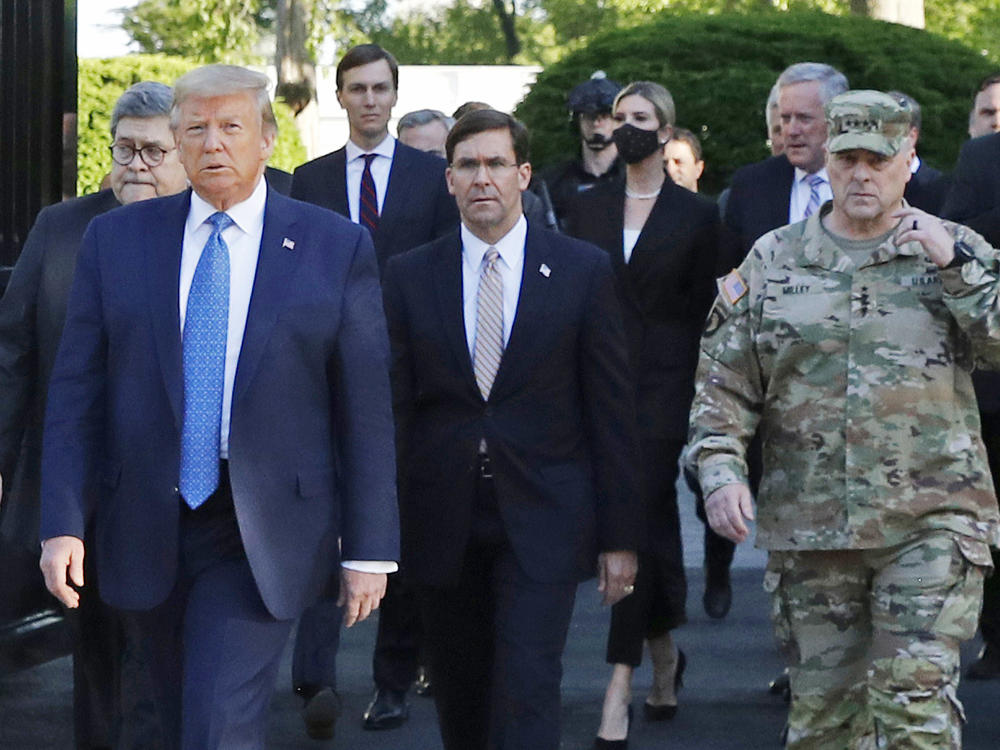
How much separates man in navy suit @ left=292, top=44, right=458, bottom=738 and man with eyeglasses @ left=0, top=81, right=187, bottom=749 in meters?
0.99

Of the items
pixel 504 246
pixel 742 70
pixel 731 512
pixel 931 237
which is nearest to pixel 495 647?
pixel 731 512

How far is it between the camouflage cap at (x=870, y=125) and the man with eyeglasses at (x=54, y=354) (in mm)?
1912

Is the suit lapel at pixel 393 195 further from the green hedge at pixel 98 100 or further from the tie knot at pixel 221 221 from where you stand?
the green hedge at pixel 98 100

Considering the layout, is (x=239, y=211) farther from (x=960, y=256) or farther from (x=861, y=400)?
(x=960, y=256)

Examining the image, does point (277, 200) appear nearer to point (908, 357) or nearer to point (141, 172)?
point (141, 172)

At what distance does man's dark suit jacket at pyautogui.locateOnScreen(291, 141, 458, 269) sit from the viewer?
25.1 ft

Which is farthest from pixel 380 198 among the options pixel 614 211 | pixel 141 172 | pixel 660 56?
pixel 660 56

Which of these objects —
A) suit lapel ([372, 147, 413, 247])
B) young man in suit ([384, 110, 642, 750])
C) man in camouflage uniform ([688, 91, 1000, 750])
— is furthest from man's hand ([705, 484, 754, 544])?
suit lapel ([372, 147, 413, 247])

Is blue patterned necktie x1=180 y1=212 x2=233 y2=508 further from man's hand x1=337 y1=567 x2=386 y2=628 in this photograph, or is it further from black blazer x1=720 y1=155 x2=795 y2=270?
black blazer x1=720 y1=155 x2=795 y2=270

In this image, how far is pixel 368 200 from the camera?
7777 millimetres

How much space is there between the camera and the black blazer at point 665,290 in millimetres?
7125

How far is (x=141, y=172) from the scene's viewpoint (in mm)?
5969

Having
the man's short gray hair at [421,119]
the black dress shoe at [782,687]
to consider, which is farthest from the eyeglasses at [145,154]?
the man's short gray hair at [421,119]

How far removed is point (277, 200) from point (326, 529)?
2.56 ft
